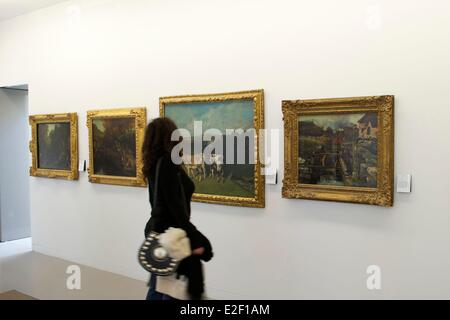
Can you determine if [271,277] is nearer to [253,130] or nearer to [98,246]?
[253,130]

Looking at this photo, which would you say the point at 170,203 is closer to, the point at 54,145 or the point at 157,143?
the point at 157,143

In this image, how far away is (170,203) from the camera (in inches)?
143

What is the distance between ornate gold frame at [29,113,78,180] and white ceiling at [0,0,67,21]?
6.42ft

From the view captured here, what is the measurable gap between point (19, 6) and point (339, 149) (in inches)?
252

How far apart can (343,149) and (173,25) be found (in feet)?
9.86

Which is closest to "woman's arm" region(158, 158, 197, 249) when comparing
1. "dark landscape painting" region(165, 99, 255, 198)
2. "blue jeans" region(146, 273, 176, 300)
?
→ "blue jeans" region(146, 273, 176, 300)

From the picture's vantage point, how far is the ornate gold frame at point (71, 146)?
7.62 meters

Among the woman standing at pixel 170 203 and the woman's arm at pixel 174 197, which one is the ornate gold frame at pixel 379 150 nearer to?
the woman standing at pixel 170 203

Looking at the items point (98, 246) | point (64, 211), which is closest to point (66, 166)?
point (64, 211)

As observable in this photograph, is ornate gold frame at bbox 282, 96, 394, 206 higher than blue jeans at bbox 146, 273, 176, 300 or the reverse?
higher

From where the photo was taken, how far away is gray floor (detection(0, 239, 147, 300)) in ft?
19.9

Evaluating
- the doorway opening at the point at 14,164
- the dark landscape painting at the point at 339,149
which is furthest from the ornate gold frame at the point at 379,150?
the doorway opening at the point at 14,164

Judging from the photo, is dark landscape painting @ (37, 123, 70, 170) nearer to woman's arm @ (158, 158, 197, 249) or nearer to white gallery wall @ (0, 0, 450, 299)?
white gallery wall @ (0, 0, 450, 299)

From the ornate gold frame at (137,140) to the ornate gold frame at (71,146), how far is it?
0.43 m
